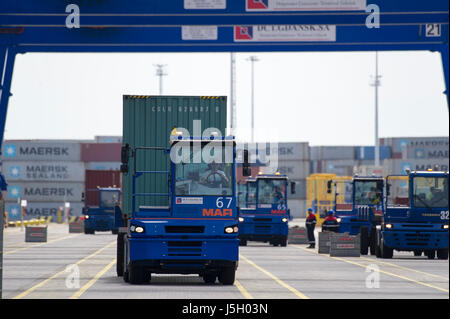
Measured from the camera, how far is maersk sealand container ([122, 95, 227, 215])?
2064 cm

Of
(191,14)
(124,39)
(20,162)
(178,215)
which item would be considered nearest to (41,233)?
(124,39)

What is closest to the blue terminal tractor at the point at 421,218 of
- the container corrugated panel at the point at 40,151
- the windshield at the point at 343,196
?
the windshield at the point at 343,196

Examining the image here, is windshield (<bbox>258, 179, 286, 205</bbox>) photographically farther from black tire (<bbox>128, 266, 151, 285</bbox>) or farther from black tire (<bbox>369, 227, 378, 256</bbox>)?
black tire (<bbox>128, 266, 151, 285</bbox>)

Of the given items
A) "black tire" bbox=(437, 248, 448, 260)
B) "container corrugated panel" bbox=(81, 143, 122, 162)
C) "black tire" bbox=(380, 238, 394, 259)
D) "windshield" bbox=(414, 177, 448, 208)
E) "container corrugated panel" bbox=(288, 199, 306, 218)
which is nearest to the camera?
"windshield" bbox=(414, 177, 448, 208)

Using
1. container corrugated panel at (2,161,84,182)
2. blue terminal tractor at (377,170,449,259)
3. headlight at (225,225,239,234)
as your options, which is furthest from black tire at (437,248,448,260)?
container corrugated panel at (2,161,84,182)

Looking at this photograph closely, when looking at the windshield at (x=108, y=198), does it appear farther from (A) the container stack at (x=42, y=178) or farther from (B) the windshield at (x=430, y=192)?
(A) the container stack at (x=42, y=178)

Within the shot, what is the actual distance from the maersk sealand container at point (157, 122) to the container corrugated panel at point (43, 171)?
73434 millimetres

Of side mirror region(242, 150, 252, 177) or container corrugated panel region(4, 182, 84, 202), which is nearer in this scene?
side mirror region(242, 150, 252, 177)

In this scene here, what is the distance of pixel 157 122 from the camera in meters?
21.0

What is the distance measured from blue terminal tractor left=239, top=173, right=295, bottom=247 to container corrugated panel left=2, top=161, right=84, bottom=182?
57432 mm

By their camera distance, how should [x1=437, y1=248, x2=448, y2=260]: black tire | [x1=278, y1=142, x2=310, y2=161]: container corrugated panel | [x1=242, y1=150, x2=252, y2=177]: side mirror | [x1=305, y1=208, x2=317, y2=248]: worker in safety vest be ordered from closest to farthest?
[x1=242, y1=150, x2=252, y2=177]: side mirror, [x1=437, y1=248, x2=448, y2=260]: black tire, [x1=305, y1=208, x2=317, y2=248]: worker in safety vest, [x1=278, y1=142, x2=310, y2=161]: container corrugated panel

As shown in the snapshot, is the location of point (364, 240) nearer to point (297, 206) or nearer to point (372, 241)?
point (372, 241)
